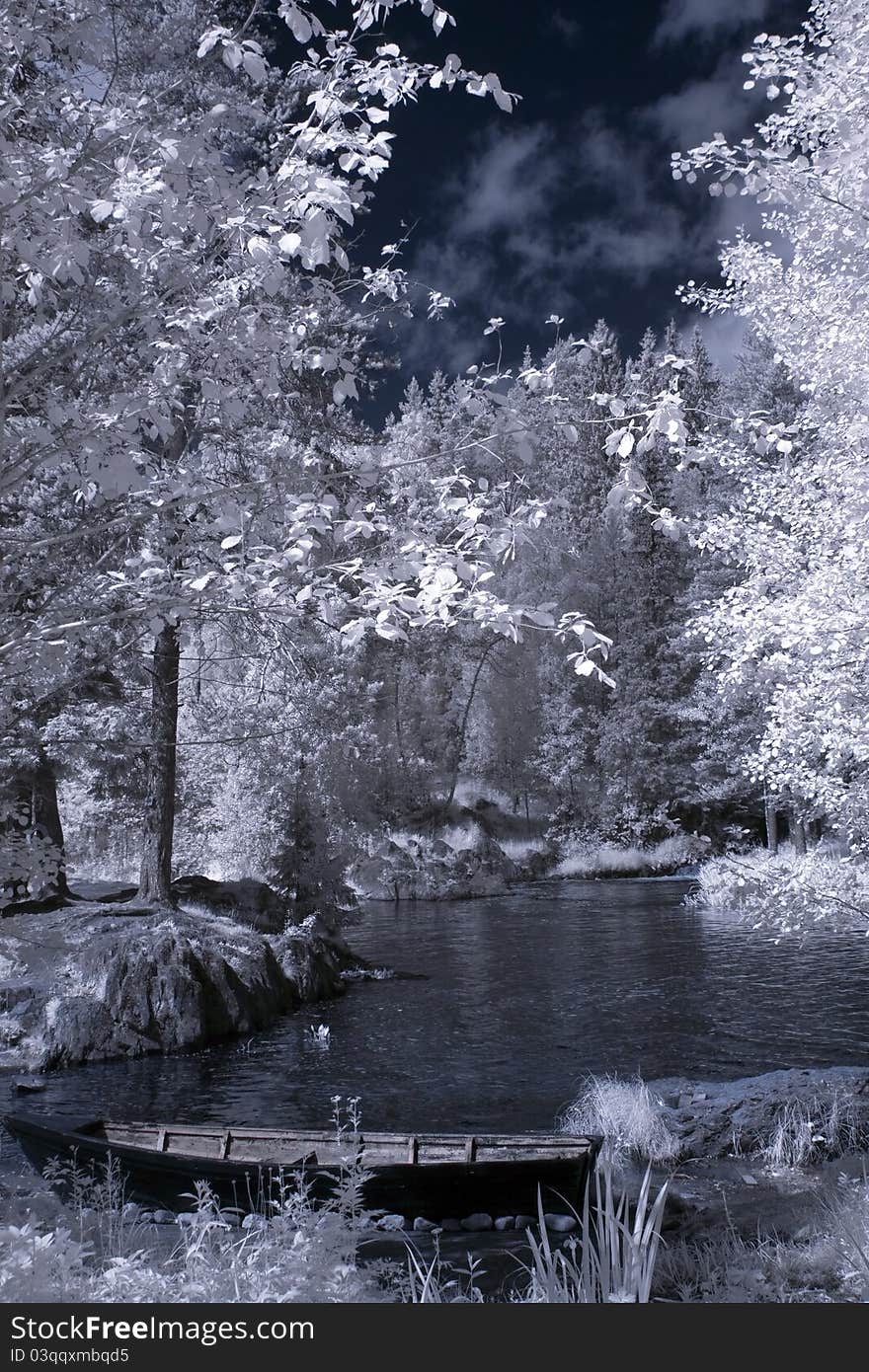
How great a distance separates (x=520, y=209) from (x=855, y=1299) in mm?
7003

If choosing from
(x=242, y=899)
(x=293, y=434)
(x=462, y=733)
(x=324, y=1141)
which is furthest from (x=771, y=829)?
(x=324, y=1141)

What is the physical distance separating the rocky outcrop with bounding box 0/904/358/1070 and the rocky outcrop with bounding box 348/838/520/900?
489 inches

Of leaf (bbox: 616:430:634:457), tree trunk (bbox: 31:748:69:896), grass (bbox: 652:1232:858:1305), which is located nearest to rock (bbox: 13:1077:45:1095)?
tree trunk (bbox: 31:748:69:896)

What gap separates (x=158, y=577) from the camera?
386 centimetres

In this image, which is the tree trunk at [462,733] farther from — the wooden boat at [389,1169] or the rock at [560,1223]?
the rock at [560,1223]

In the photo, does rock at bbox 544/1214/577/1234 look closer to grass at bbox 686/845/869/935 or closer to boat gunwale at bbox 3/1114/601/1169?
boat gunwale at bbox 3/1114/601/1169

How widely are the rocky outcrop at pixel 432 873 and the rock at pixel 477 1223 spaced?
1824 cm

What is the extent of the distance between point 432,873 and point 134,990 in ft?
50.0

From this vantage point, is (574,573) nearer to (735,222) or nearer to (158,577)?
(735,222)

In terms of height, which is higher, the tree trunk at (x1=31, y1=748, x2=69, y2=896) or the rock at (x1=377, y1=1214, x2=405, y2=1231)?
the tree trunk at (x1=31, y1=748, x2=69, y2=896)

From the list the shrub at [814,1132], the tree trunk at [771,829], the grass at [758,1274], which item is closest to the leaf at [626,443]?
the grass at [758,1274]

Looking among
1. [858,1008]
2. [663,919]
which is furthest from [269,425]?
[663,919]

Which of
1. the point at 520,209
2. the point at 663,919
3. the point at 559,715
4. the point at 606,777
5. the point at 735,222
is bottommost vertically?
the point at 663,919

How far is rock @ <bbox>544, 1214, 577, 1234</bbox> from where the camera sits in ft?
20.3
